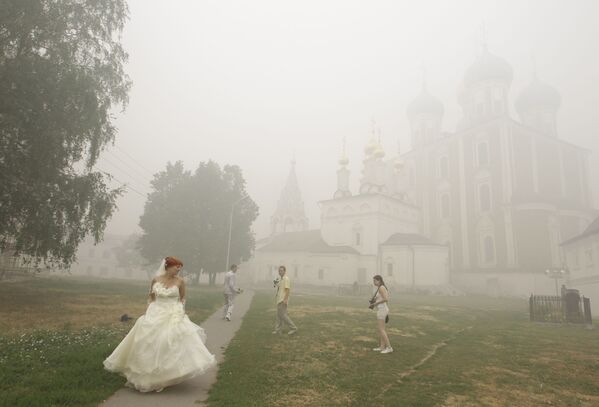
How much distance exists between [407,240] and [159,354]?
1733 inches

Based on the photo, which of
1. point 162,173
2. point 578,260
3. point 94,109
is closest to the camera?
point 94,109

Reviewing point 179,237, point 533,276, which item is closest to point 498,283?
point 533,276

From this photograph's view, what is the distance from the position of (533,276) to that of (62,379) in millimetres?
47451

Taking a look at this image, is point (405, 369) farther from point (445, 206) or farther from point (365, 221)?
point (445, 206)

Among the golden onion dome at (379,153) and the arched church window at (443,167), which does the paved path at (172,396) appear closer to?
the golden onion dome at (379,153)

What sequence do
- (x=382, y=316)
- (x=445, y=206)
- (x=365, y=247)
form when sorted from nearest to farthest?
(x=382, y=316) < (x=365, y=247) < (x=445, y=206)

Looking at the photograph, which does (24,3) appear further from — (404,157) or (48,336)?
(404,157)

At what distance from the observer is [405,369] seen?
8070mm

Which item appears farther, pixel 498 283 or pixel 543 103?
pixel 543 103

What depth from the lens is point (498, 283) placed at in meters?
44.6

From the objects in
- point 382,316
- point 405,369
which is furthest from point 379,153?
point 405,369

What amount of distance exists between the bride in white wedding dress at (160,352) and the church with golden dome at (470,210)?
41.8 m

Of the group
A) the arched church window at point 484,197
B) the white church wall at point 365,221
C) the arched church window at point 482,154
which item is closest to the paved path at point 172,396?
the white church wall at point 365,221

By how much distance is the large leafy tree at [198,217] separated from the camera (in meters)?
35.8
